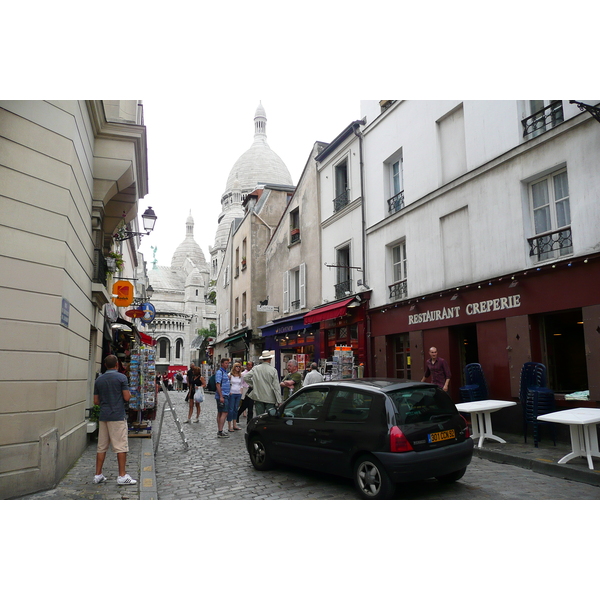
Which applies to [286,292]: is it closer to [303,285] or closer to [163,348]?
[303,285]

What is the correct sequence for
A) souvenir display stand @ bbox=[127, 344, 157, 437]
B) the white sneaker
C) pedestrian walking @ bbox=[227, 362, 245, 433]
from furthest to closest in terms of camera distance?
1. pedestrian walking @ bbox=[227, 362, 245, 433]
2. souvenir display stand @ bbox=[127, 344, 157, 437]
3. the white sneaker

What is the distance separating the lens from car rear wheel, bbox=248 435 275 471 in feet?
23.4

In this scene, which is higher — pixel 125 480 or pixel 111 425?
pixel 111 425

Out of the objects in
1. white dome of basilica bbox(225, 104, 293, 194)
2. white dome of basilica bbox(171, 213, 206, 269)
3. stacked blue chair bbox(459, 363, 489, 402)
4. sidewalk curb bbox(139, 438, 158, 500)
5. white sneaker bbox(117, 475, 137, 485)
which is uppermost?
white dome of basilica bbox(225, 104, 293, 194)

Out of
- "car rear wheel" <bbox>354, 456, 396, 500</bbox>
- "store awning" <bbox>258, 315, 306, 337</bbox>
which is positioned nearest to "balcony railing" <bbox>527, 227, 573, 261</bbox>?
"car rear wheel" <bbox>354, 456, 396, 500</bbox>

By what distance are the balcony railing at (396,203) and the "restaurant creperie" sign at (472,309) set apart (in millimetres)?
3355

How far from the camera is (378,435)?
539 centimetres

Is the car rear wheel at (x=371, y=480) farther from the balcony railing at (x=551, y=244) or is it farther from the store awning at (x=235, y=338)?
the store awning at (x=235, y=338)

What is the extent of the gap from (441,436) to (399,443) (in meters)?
0.64

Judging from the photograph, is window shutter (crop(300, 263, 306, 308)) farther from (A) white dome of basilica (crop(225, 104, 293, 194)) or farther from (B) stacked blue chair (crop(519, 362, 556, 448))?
(A) white dome of basilica (crop(225, 104, 293, 194))

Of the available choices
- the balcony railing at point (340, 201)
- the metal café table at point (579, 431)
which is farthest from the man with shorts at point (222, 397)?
the balcony railing at point (340, 201)

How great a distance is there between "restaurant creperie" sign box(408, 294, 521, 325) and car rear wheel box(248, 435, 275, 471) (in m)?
5.74

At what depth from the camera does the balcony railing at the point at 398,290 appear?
45.5ft

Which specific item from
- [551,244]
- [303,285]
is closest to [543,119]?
[551,244]
